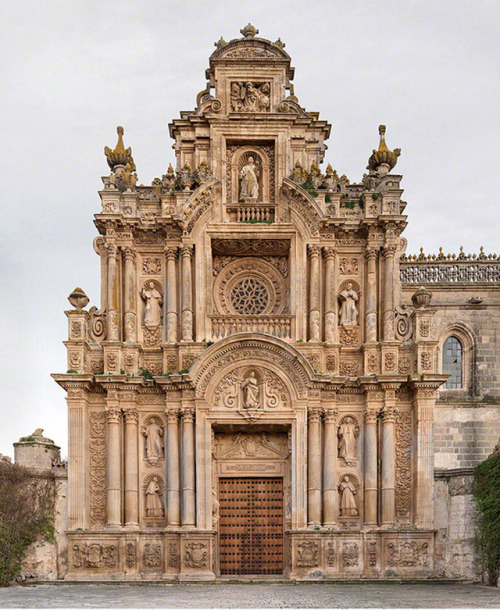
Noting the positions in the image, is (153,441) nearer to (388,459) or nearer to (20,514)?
(20,514)

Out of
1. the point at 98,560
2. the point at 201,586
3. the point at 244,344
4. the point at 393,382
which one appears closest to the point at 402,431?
the point at 393,382

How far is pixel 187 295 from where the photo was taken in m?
32.1

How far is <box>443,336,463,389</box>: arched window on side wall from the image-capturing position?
123 ft

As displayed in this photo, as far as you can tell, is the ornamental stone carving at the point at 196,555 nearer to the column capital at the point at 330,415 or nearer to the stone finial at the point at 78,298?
the column capital at the point at 330,415

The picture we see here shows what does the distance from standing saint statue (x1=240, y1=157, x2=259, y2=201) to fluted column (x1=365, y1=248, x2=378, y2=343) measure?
13.9 feet

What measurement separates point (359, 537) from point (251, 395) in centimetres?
553

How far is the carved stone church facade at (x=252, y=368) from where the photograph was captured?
101 ft

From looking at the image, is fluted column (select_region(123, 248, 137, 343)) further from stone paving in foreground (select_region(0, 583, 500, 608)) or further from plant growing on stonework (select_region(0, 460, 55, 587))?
stone paving in foreground (select_region(0, 583, 500, 608))

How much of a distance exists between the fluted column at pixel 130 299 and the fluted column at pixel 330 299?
6254 millimetres

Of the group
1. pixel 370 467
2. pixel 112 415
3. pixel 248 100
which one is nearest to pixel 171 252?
pixel 112 415

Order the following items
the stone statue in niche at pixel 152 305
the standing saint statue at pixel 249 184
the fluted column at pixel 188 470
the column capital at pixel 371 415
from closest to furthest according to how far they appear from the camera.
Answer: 1. the fluted column at pixel 188 470
2. the column capital at pixel 371 415
3. the stone statue in niche at pixel 152 305
4. the standing saint statue at pixel 249 184

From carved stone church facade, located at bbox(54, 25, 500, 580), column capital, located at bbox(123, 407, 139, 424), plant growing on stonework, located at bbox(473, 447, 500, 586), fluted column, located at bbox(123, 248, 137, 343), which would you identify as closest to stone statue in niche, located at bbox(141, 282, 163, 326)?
carved stone church facade, located at bbox(54, 25, 500, 580)

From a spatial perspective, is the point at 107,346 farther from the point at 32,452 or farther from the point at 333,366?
the point at 333,366

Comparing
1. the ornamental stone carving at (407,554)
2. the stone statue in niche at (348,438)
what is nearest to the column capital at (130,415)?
the stone statue in niche at (348,438)
